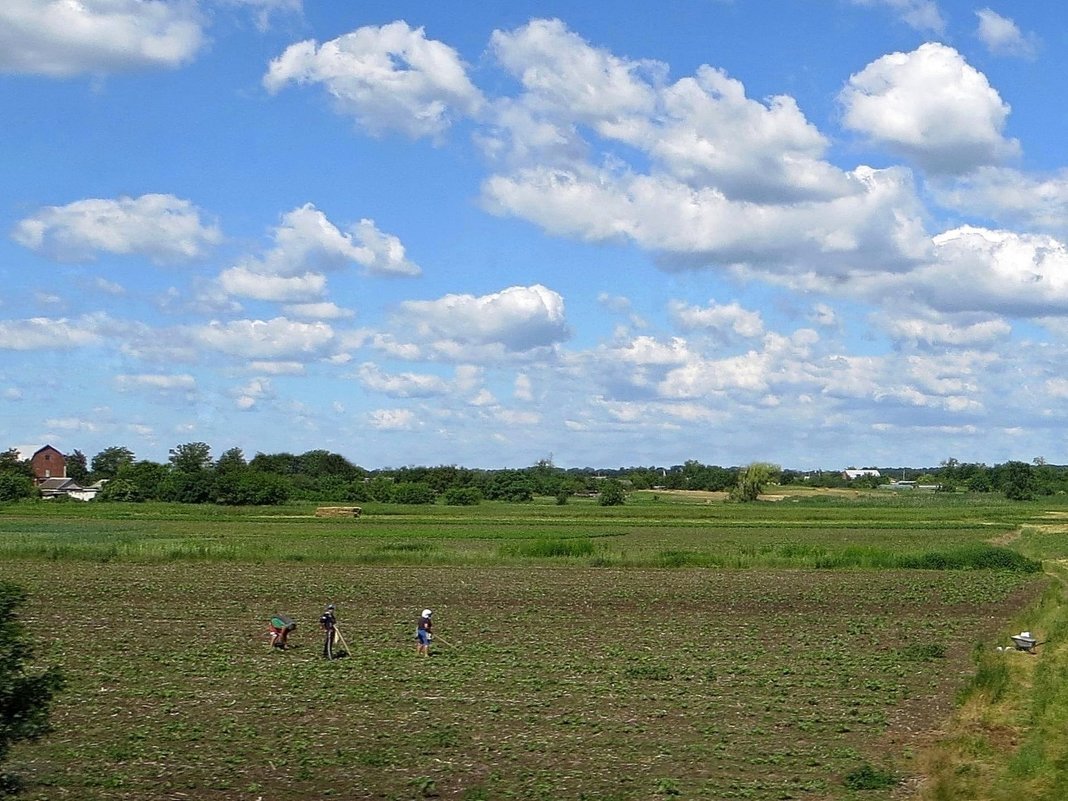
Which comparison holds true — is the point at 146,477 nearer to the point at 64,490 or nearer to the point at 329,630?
the point at 64,490

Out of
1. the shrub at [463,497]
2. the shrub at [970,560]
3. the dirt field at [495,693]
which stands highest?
the shrub at [463,497]

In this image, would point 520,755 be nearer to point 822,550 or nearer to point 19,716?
point 19,716

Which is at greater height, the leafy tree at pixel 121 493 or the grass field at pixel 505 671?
the leafy tree at pixel 121 493

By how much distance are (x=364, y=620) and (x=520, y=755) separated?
1713 cm

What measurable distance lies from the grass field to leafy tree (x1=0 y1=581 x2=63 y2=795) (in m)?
3.94

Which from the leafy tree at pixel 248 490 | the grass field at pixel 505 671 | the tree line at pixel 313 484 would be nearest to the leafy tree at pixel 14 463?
the tree line at pixel 313 484

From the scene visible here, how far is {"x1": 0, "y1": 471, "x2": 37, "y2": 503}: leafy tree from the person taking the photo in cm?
13212

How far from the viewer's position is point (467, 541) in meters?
71.2

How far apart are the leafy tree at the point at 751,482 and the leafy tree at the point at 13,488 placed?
96561mm

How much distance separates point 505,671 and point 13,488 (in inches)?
4899

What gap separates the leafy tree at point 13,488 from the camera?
132 m

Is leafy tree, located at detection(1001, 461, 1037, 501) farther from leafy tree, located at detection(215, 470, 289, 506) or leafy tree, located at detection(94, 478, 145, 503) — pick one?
leafy tree, located at detection(94, 478, 145, 503)

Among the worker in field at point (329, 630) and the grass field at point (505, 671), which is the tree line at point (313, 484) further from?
the worker in field at point (329, 630)

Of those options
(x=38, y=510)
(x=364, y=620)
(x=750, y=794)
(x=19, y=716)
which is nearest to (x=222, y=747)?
(x=19, y=716)
